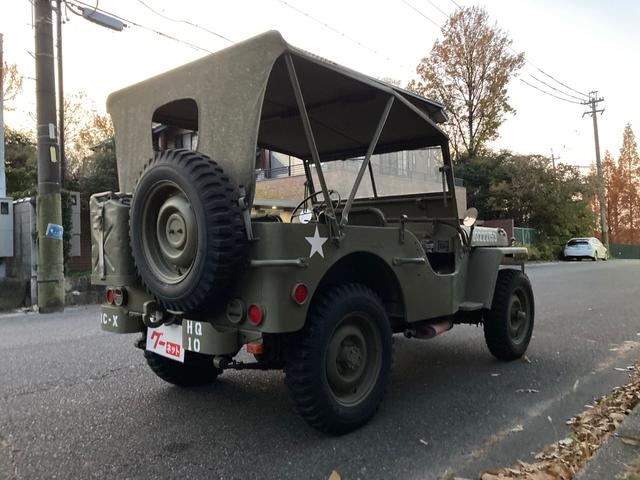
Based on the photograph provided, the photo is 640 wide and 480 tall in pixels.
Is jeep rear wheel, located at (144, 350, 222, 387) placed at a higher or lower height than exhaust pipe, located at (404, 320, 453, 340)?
lower

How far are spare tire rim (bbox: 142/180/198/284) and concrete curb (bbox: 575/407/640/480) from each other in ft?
7.48

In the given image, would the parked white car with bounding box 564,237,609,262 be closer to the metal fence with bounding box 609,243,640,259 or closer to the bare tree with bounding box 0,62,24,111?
the metal fence with bounding box 609,243,640,259

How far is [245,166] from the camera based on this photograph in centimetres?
300

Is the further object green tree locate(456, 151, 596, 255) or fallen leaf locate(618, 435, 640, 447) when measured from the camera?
green tree locate(456, 151, 596, 255)

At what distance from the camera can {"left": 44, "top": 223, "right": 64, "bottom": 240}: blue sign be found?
379 inches

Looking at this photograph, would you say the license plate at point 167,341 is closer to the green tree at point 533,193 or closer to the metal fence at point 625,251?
the green tree at point 533,193

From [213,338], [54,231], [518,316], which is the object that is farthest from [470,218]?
[54,231]

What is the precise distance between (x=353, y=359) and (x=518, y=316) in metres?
2.49

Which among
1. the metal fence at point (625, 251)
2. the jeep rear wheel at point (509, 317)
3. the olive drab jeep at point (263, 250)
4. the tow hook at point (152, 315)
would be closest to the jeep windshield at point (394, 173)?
the olive drab jeep at point (263, 250)

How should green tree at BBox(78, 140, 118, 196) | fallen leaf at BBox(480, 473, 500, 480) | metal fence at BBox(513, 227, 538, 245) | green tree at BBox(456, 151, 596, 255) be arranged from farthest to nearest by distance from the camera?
green tree at BBox(456, 151, 596, 255) → metal fence at BBox(513, 227, 538, 245) → green tree at BBox(78, 140, 118, 196) → fallen leaf at BBox(480, 473, 500, 480)

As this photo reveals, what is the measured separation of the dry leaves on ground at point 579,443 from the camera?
8.55ft

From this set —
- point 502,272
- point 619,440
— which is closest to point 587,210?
point 502,272

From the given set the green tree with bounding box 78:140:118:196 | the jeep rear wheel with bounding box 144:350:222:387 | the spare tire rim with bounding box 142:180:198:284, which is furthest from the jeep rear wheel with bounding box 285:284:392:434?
the green tree with bounding box 78:140:118:196

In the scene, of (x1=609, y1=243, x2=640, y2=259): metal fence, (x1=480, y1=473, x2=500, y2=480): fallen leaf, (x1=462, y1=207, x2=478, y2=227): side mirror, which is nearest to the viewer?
(x1=480, y1=473, x2=500, y2=480): fallen leaf
